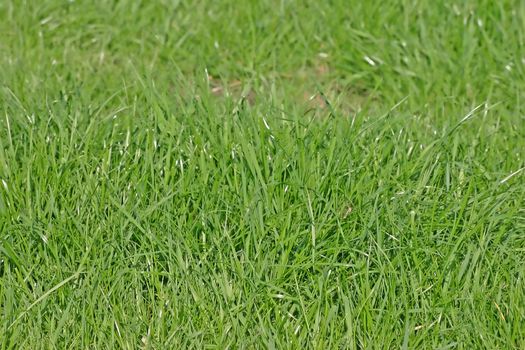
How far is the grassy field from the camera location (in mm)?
3062

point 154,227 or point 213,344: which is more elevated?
A: point 154,227

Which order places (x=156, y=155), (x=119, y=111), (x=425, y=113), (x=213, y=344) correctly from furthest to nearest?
(x=425, y=113) < (x=119, y=111) < (x=156, y=155) < (x=213, y=344)

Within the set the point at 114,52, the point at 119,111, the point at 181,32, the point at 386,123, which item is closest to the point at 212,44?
the point at 181,32

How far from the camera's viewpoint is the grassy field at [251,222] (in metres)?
3.06

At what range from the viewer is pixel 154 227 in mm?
3256

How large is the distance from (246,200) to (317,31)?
62.8 inches

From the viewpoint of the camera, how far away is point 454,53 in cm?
440

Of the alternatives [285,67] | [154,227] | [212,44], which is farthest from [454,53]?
[154,227]

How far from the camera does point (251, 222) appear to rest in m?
3.20

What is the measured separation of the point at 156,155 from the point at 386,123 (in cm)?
88

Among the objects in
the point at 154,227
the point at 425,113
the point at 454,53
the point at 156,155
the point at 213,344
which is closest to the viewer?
the point at 213,344

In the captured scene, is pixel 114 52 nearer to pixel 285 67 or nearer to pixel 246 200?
pixel 285 67

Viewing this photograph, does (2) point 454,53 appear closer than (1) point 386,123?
No

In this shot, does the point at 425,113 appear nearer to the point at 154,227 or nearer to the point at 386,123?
the point at 386,123
